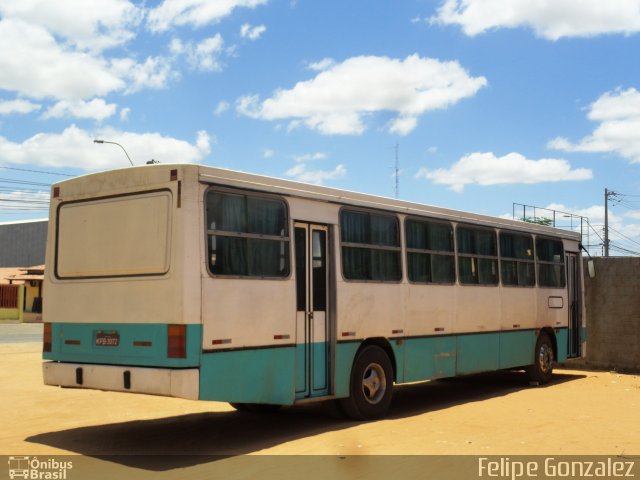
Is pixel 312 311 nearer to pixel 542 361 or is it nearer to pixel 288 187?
pixel 288 187

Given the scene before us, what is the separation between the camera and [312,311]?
10.5 metres

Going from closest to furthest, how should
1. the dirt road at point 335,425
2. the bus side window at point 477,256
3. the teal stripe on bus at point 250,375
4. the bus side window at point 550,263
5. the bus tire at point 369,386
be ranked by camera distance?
the teal stripe on bus at point 250,375 → the dirt road at point 335,425 → the bus tire at point 369,386 → the bus side window at point 477,256 → the bus side window at point 550,263

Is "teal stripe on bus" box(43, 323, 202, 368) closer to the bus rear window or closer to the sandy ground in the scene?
Answer: the bus rear window

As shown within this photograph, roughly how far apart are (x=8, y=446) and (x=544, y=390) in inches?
393

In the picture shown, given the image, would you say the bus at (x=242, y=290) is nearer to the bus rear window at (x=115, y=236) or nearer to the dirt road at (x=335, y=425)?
the bus rear window at (x=115, y=236)

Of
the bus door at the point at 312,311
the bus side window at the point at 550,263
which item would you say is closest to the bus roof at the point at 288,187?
the bus door at the point at 312,311

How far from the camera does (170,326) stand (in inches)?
342

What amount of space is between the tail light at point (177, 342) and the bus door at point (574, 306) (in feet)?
37.4

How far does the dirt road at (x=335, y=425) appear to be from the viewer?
9133mm

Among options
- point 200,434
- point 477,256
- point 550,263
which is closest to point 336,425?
point 200,434

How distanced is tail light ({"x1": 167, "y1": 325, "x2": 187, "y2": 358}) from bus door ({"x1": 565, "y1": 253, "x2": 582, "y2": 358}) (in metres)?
11.4

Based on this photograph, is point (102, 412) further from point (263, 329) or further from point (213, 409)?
point (263, 329)

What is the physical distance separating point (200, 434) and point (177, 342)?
7.39 ft

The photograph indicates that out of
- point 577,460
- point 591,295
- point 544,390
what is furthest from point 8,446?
point 591,295
